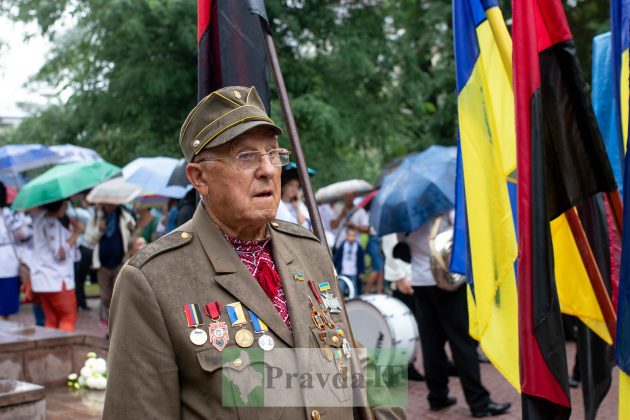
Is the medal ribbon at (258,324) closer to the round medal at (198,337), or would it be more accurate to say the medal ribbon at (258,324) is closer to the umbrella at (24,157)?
the round medal at (198,337)

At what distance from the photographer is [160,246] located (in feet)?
9.66

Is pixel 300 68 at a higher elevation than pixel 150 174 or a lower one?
higher

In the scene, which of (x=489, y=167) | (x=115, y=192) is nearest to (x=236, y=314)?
(x=489, y=167)

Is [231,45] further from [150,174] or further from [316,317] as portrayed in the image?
[150,174]

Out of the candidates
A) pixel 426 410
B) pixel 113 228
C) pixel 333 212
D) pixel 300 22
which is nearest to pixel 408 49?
pixel 300 22

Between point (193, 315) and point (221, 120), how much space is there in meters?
0.63

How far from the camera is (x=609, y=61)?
22.8 feet

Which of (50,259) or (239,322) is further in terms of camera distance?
(50,259)

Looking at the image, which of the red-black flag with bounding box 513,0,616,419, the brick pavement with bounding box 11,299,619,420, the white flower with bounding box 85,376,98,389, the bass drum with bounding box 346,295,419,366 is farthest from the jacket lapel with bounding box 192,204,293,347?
the bass drum with bounding box 346,295,419,366

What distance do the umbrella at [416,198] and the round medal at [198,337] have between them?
18.4 feet

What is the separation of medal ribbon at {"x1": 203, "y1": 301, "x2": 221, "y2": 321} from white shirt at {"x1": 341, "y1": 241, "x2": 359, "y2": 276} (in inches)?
440

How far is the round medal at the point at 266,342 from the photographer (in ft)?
9.46

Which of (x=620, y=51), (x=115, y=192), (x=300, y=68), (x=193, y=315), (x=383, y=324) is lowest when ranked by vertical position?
(x=383, y=324)

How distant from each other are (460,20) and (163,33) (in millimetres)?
11223
